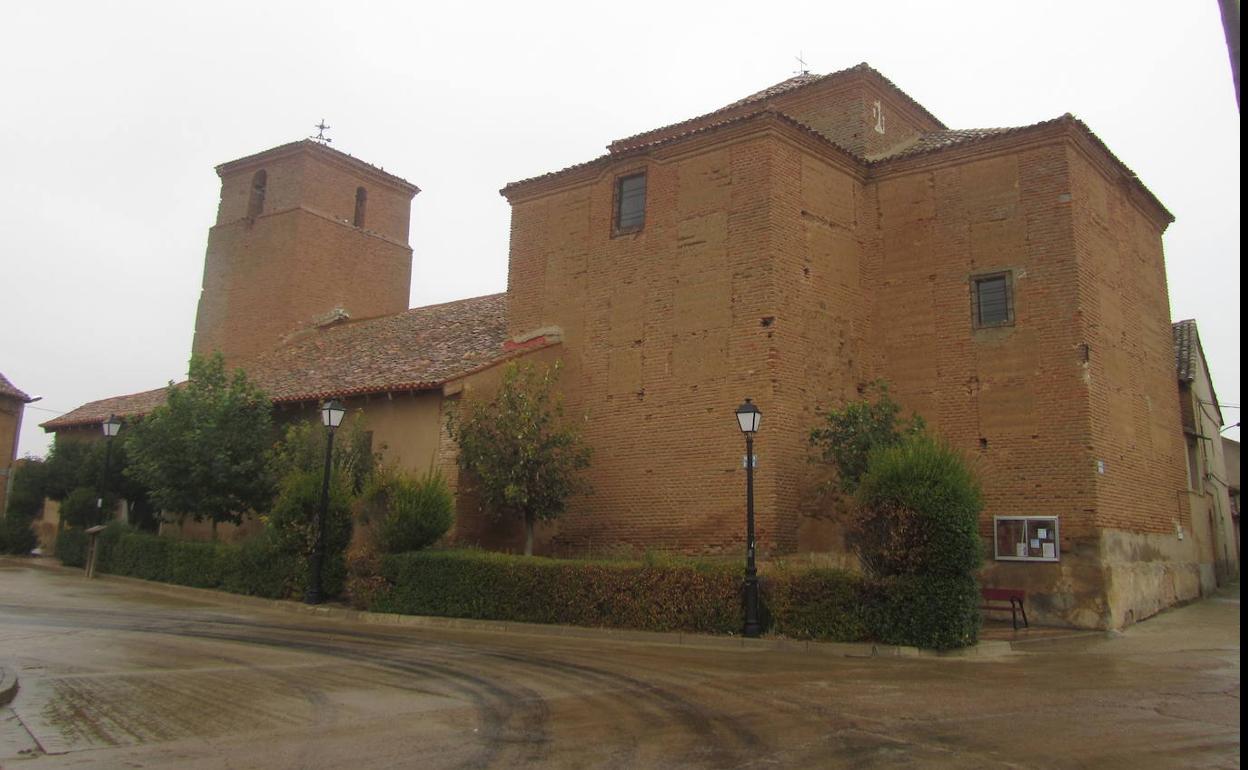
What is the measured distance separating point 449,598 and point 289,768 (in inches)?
367

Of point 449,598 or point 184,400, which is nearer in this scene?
point 449,598

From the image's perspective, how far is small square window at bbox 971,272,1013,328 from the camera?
52.9 feet

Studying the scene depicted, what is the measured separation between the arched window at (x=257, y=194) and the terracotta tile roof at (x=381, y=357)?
4915 millimetres

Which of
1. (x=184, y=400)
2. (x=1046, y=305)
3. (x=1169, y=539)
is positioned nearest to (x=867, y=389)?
(x=1046, y=305)

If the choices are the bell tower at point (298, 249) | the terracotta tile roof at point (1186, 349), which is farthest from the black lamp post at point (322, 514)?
the terracotta tile roof at point (1186, 349)

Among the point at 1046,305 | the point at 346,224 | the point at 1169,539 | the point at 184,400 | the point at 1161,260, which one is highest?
the point at 346,224

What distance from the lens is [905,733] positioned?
22.2 feet

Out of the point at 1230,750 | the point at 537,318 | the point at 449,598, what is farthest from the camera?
the point at 537,318

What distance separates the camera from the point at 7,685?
25.5 feet

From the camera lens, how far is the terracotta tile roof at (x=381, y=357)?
19.5 m

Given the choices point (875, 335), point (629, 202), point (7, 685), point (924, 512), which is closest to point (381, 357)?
point (629, 202)

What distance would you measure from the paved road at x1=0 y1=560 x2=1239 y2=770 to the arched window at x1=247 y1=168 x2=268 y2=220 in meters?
19.1

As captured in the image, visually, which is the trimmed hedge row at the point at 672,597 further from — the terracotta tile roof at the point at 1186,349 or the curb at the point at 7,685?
the terracotta tile roof at the point at 1186,349

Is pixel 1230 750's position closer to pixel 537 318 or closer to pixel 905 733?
pixel 905 733
